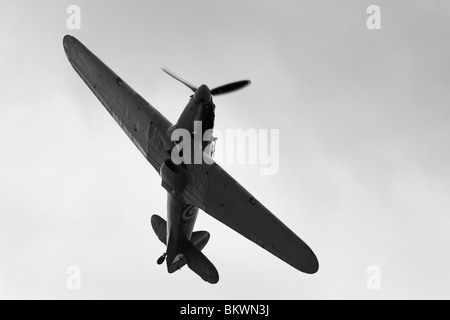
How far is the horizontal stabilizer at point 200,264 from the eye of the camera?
61.3 feet

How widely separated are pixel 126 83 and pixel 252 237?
Answer: 7976 mm

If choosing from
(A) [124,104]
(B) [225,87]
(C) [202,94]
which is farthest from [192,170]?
(A) [124,104]

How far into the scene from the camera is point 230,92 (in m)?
14.6

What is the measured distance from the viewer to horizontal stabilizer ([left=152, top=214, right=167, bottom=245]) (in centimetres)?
2048

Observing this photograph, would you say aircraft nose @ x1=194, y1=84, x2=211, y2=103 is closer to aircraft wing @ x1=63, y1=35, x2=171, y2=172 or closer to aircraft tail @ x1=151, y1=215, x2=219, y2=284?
aircraft wing @ x1=63, y1=35, x2=171, y2=172

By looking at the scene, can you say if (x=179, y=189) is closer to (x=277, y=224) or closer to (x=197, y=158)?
(x=197, y=158)

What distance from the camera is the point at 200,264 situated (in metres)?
19.0

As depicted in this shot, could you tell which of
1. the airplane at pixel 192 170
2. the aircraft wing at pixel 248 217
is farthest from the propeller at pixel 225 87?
the aircraft wing at pixel 248 217

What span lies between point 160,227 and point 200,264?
10.6 ft

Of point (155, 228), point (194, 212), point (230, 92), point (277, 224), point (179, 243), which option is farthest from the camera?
point (155, 228)

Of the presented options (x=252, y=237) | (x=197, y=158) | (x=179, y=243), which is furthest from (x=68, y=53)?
(x=252, y=237)

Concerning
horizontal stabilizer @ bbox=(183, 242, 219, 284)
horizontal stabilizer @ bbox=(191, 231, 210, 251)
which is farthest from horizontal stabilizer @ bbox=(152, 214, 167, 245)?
horizontal stabilizer @ bbox=(183, 242, 219, 284)

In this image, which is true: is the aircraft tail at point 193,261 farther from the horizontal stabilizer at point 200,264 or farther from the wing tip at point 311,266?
the wing tip at point 311,266

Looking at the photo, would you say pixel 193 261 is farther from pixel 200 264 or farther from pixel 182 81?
pixel 182 81
